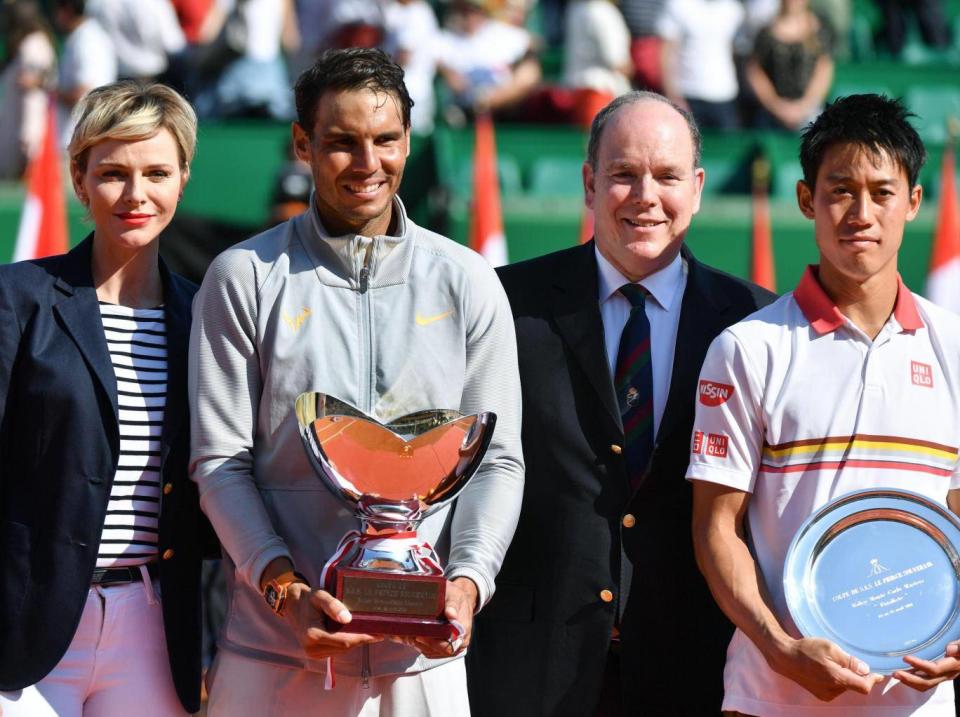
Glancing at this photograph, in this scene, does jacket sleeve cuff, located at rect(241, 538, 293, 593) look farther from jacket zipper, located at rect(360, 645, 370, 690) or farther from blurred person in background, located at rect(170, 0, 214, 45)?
blurred person in background, located at rect(170, 0, 214, 45)

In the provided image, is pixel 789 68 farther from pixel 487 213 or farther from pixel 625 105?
pixel 625 105

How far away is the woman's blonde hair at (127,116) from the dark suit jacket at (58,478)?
0.29 metres

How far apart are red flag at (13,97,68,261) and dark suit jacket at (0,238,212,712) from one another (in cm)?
536

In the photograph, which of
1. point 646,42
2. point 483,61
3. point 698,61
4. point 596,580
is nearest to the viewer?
point 596,580

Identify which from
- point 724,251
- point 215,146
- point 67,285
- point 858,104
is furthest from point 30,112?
point 858,104

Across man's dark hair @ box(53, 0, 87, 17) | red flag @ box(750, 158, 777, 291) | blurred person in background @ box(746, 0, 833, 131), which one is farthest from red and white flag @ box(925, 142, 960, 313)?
man's dark hair @ box(53, 0, 87, 17)

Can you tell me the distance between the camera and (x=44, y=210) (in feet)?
26.6

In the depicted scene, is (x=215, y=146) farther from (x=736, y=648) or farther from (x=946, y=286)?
(x=736, y=648)

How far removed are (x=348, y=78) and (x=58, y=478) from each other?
96 cm

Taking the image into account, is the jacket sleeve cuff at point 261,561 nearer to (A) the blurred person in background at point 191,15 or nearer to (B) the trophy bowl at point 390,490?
(B) the trophy bowl at point 390,490

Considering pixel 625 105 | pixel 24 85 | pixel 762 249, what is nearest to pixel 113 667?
pixel 625 105

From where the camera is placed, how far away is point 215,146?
28.9ft

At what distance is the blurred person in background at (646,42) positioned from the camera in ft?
32.0

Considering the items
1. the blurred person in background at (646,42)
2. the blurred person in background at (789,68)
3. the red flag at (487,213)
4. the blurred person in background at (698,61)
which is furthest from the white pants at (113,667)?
the blurred person in background at (789,68)
